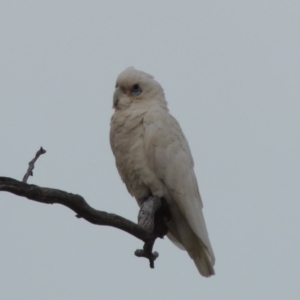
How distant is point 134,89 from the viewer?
5.78m

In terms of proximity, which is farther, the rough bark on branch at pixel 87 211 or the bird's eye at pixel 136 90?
the bird's eye at pixel 136 90

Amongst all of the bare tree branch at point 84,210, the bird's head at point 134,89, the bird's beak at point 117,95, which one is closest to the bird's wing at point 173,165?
the bird's head at point 134,89

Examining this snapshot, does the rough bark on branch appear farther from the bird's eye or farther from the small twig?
the bird's eye

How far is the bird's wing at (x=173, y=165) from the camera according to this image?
5371 mm

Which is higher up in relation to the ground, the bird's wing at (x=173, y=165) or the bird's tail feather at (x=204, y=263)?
the bird's wing at (x=173, y=165)

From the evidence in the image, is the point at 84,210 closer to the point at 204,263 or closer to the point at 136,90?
the point at 204,263

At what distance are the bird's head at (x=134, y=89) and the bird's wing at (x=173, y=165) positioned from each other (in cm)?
26

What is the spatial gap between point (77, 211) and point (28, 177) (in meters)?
0.36

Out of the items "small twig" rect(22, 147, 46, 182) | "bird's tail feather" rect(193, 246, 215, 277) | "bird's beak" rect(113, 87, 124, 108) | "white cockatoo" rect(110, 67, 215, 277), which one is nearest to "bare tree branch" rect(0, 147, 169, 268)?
"small twig" rect(22, 147, 46, 182)


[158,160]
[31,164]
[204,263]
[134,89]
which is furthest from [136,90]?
[31,164]

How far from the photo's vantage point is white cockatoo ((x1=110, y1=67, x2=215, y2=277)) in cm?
538

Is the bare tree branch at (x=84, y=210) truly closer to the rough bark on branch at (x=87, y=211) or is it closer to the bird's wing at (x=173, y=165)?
the rough bark on branch at (x=87, y=211)

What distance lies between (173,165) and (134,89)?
0.85 meters

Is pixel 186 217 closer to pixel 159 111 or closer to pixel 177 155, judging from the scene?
pixel 177 155
